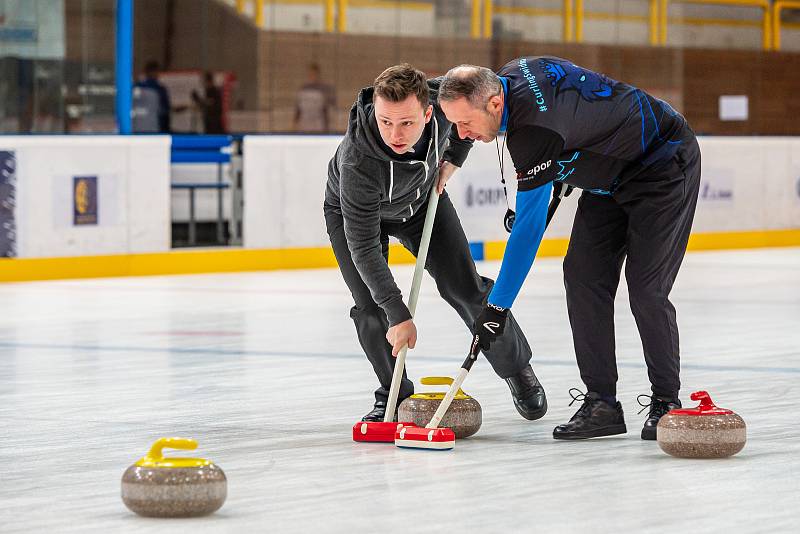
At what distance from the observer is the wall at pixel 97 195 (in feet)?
39.9

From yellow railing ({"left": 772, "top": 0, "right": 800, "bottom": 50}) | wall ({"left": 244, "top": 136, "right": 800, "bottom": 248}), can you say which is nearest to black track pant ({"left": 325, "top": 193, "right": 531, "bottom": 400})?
wall ({"left": 244, "top": 136, "right": 800, "bottom": 248})

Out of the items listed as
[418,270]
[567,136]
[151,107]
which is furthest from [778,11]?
[567,136]

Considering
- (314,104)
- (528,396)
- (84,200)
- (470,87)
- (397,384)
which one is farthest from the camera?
(314,104)

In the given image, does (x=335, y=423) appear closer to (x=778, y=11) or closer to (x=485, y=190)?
(x=485, y=190)

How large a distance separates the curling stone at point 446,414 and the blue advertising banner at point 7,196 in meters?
7.31

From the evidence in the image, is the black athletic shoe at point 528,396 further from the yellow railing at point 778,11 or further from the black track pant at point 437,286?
the yellow railing at point 778,11

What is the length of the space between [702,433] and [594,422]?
59 cm

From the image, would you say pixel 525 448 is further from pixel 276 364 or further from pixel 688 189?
pixel 276 364

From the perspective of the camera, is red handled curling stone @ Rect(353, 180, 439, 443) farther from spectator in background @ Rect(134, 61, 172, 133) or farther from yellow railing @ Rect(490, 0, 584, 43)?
yellow railing @ Rect(490, 0, 584, 43)

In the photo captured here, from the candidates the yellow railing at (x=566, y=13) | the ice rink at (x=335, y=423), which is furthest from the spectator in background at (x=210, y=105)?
the ice rink at (x=335, y=423)

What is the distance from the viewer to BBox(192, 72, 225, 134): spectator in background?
64.8 feet

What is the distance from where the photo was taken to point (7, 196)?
12.0m

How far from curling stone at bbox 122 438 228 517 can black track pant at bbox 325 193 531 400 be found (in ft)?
5.13

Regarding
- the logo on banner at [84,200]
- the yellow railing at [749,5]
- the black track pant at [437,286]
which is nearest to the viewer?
the black track pant at [437,286]
